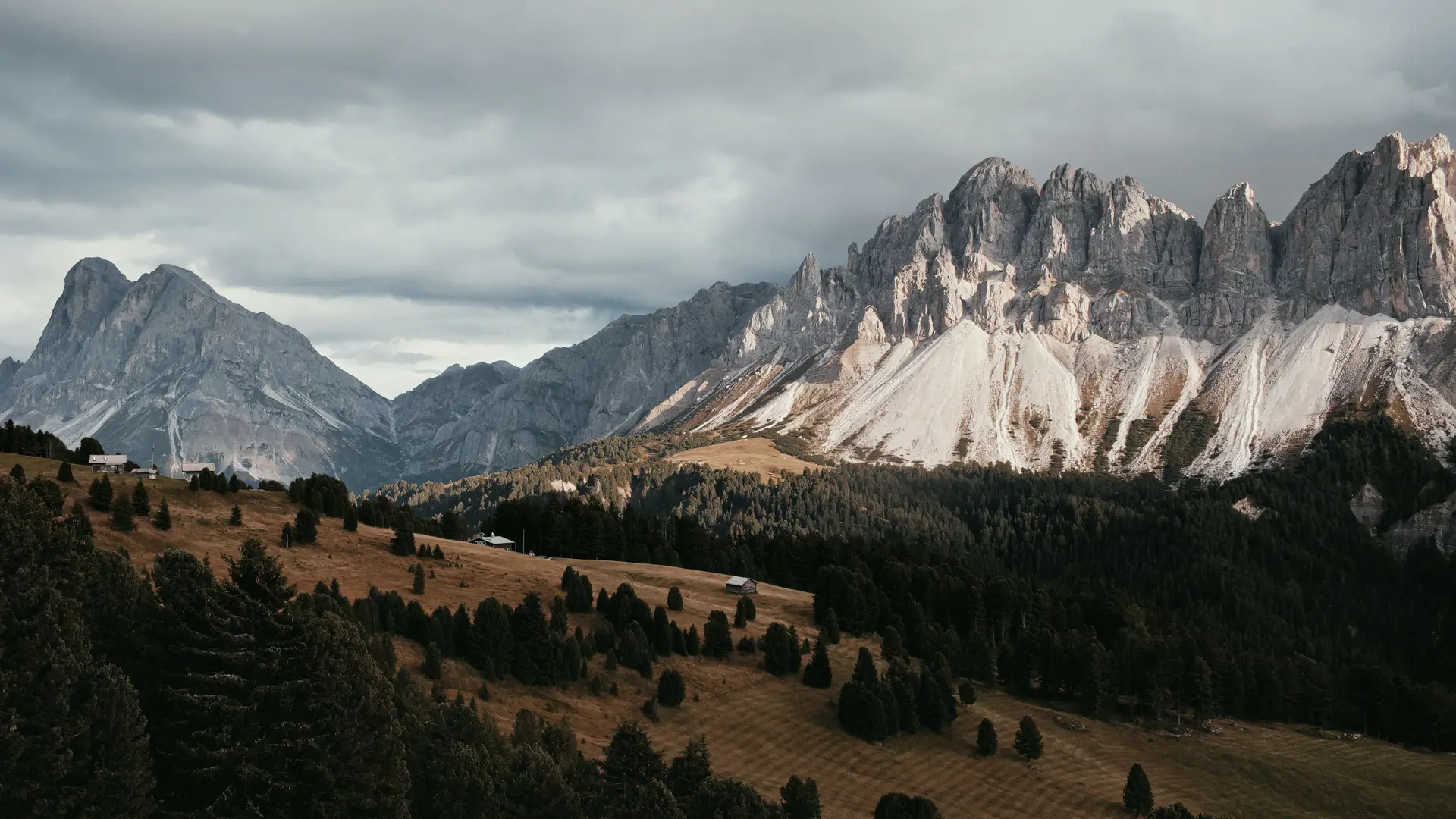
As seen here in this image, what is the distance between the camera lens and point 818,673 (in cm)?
9094

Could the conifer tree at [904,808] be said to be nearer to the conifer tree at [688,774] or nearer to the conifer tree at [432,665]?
the conifer tree at [688,774]

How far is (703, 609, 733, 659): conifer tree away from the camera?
9225 cm

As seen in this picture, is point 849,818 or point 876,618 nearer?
point 849,818

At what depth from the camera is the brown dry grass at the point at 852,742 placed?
73.4 m

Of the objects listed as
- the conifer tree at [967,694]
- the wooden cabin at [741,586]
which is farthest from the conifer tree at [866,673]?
the wooden cabin at [741,586]

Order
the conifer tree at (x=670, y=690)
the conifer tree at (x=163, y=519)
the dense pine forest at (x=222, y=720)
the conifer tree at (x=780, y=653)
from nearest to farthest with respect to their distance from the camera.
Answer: the dense pine forest at (x=222, y=720), the conifer tree at (x=670, y=690), the conifer tree at (x=163, y=519), the conifer tree at (x=780, y=653)

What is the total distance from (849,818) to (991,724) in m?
24.6

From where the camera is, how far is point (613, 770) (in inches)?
1916

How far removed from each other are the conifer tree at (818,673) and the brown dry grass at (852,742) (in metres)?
1.24

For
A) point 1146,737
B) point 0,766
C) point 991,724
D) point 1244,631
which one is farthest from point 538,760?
point 1244,631

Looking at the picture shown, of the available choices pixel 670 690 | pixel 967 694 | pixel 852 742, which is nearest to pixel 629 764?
pixel 670 690

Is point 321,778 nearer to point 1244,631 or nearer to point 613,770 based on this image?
point 613,770

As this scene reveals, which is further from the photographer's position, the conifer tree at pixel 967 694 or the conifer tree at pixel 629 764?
the conifer tree at pixel 967 694

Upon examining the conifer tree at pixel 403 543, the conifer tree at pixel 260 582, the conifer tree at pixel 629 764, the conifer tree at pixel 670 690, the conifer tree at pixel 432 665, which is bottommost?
the conifer tree at pixel 670 690
